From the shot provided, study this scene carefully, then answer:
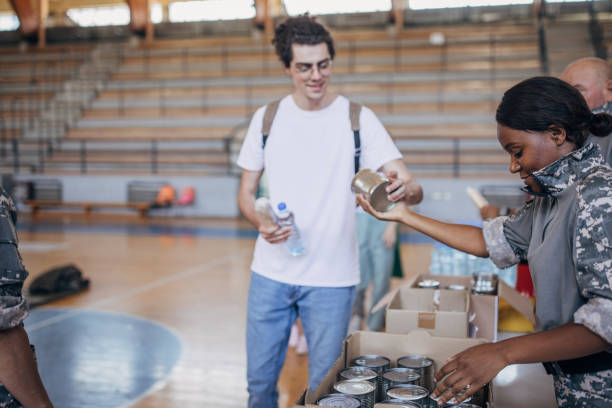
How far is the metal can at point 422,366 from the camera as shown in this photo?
1408 mm

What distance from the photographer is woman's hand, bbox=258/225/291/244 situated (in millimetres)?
1835

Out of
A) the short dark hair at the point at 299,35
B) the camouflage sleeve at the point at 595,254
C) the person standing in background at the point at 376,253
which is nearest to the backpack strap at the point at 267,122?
the short dark hair at the point at 299,35

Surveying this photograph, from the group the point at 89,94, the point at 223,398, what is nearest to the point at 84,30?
the point at 89,94

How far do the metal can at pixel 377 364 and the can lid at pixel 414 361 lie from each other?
0.03 meters

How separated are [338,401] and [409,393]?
16 centimetres

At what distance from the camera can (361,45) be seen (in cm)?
1334

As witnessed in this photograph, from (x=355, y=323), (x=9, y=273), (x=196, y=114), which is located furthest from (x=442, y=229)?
(x=196, y=114)

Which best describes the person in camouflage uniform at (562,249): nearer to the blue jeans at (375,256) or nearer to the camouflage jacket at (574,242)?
the camouflage jacket at (574,242)

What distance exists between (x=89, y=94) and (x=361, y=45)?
6.43m

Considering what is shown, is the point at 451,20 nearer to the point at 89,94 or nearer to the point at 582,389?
the point at 89,94

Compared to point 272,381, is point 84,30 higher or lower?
higher

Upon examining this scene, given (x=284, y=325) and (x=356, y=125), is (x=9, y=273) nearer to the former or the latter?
(x=284, y=325)

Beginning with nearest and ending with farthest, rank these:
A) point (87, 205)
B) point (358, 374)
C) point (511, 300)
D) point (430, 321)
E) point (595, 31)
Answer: point (358, 374), point (430, 321), point (511, 300), point (87, 205), point (595, 31)

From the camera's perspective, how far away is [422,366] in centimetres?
142
